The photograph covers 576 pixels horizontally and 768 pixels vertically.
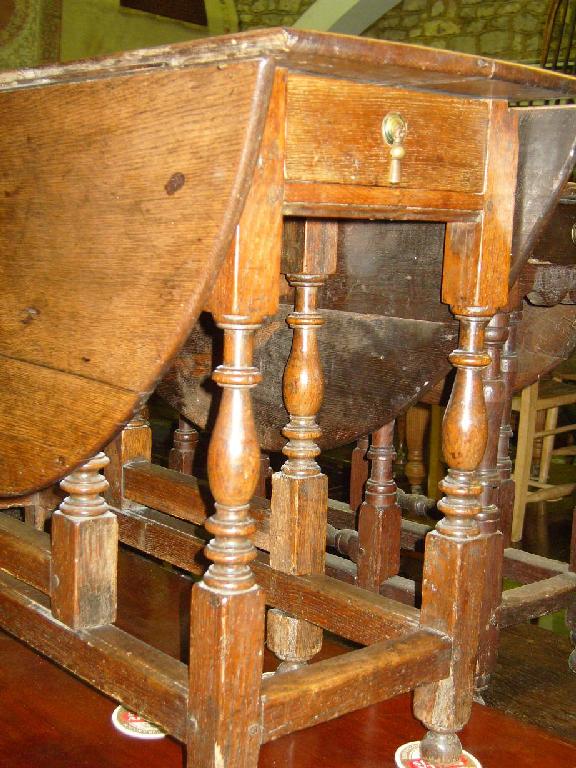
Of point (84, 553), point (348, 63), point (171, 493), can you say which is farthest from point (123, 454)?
point (348, 63)

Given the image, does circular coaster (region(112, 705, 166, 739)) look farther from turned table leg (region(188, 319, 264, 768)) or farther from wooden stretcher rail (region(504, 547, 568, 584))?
wooden stretcher rail (region(504, 547, 568, 584))

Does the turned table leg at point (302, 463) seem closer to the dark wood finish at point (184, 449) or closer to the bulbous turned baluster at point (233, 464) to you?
the bulbous turned baluster at point (233, 464)

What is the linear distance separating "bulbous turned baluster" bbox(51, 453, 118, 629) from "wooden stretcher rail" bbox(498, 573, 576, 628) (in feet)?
3.05

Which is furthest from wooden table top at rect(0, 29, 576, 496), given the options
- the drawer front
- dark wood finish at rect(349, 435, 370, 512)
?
dark wood finish at rect(349, 435, 370, 512)

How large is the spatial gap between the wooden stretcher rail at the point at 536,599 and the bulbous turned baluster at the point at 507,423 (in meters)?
0.17

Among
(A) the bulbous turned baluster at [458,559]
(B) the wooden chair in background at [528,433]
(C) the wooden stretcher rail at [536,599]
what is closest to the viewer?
(A) the bulbous turned baluster at [458,559]

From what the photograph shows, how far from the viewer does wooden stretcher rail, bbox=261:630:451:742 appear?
1318mm

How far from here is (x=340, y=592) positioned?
5.43 feet

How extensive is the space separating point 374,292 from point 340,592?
66cm

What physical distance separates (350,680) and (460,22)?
6.72 meters

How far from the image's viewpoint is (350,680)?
4.54ft

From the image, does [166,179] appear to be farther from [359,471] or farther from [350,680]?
[359,471]

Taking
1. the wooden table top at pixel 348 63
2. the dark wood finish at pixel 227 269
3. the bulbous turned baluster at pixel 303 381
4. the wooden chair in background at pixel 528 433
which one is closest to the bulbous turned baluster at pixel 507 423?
the bulbous turned baluster at pixel 303 381

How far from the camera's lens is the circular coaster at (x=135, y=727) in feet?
5.48
